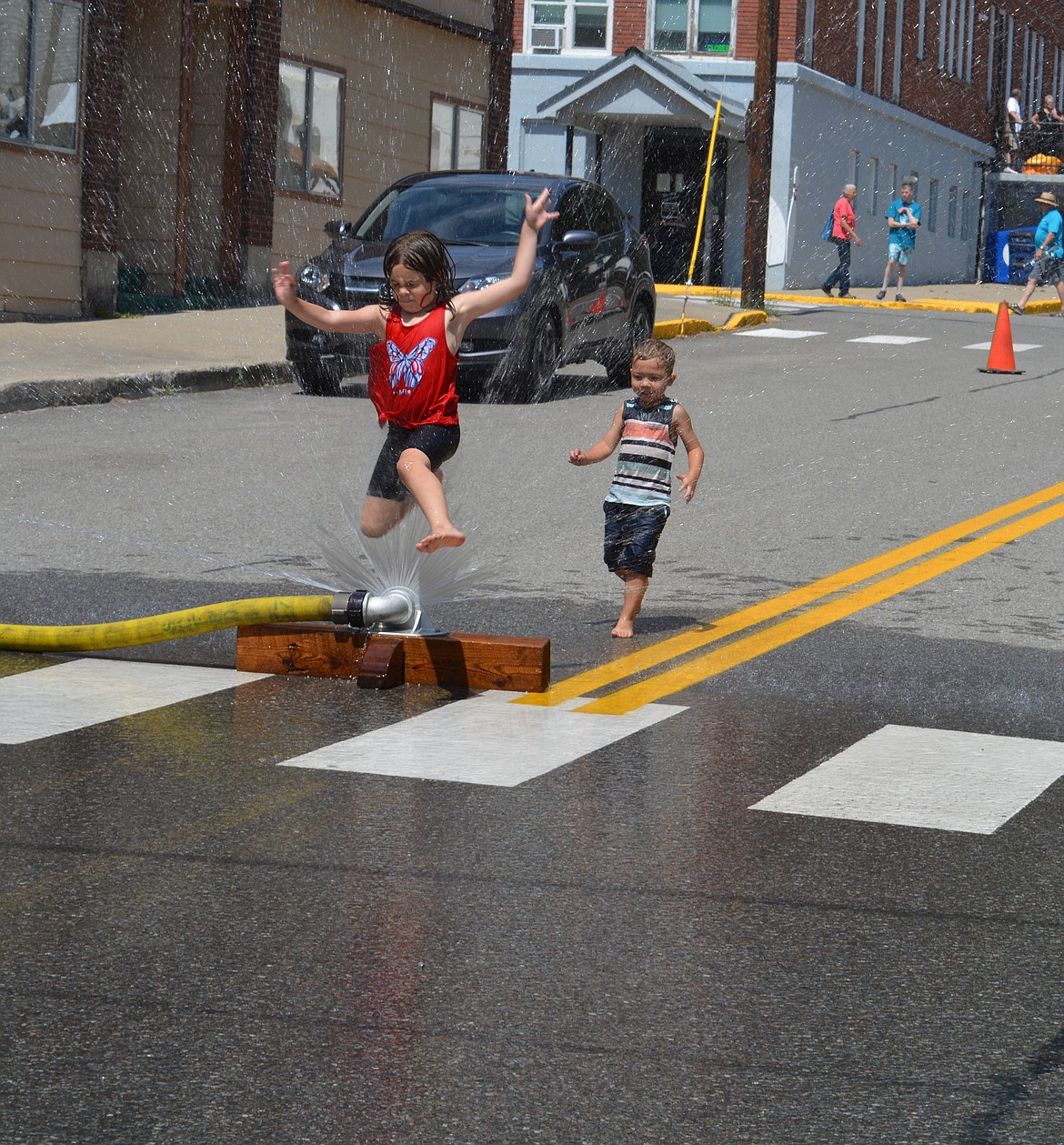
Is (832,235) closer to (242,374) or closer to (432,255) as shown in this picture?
(242,374)

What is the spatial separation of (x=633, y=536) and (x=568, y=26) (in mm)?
37327

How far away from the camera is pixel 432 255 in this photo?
7.08 meters

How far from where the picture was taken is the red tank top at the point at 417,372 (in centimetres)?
705

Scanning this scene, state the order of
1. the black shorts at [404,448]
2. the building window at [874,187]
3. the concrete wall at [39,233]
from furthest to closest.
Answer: the building window at [874,187] → the concrete wall at [39,233] → the black shorts at [404,448]

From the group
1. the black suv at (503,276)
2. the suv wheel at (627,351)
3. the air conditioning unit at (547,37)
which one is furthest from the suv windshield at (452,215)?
the air conditioning unit at (547,37)

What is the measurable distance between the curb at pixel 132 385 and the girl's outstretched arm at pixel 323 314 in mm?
8504

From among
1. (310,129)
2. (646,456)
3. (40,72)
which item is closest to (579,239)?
(40,72)

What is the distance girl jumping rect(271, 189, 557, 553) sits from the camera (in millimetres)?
7027

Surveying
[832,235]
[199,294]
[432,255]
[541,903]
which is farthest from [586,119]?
[541,903]

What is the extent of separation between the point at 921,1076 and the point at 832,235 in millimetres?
32296

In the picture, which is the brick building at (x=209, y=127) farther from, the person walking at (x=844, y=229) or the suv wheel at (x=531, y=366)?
the suv wheel at (x=531, y=366)

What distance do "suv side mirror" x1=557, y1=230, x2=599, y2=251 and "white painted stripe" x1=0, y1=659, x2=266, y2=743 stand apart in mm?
9799

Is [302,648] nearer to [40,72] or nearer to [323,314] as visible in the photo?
[323,314]

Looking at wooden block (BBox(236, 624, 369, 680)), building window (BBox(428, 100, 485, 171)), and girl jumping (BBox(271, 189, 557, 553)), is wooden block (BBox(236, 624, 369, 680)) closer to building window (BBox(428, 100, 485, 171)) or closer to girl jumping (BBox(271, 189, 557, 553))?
girl jumping (BBox(271, 189, 557, 553))
